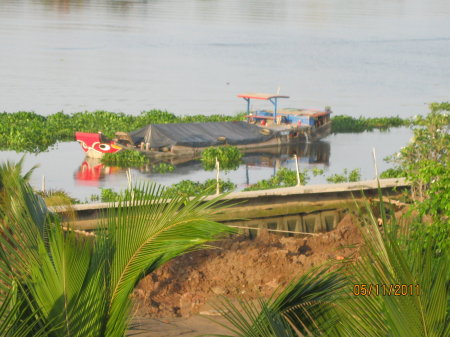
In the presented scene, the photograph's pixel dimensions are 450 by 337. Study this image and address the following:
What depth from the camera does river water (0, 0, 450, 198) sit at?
4741 centimetres

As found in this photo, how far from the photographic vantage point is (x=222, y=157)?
42.2m

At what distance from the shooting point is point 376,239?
6.18 m

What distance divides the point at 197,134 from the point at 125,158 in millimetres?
4210

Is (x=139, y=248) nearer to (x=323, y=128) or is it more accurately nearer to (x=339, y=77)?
(x=323, y=128)

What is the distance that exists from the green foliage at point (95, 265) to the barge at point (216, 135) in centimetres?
3526

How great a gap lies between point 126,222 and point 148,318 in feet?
28.8

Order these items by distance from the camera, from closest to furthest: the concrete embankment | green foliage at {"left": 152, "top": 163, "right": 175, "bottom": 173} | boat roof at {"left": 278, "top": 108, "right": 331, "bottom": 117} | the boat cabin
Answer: the concrete embankment < green foliage at {"left": 152, "top": 163, "right": 175, "bottom": 173} < the boat cabin < boat roof at {"left": 278, "top": 108, "right": 331, "bottom": 117}

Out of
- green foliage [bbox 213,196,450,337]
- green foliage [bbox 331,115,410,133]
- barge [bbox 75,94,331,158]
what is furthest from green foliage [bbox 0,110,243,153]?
green foliage [bbox 213,196,450,337]

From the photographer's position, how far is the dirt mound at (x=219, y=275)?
1600 centimetres

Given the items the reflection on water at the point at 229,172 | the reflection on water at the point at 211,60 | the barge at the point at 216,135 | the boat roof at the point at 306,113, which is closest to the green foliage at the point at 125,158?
the barge at the point at 216,135

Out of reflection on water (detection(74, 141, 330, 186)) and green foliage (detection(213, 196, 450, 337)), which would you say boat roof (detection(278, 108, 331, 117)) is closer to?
reflection on water (detection(74, 141, 330, 186))

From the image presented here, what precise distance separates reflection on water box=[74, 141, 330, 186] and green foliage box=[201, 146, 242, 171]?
418 millimetres

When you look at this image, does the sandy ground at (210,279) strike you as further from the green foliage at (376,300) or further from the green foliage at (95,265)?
the green foliage at (95,265)

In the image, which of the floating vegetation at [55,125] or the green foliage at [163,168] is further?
the floating vegetation at [55,125]
